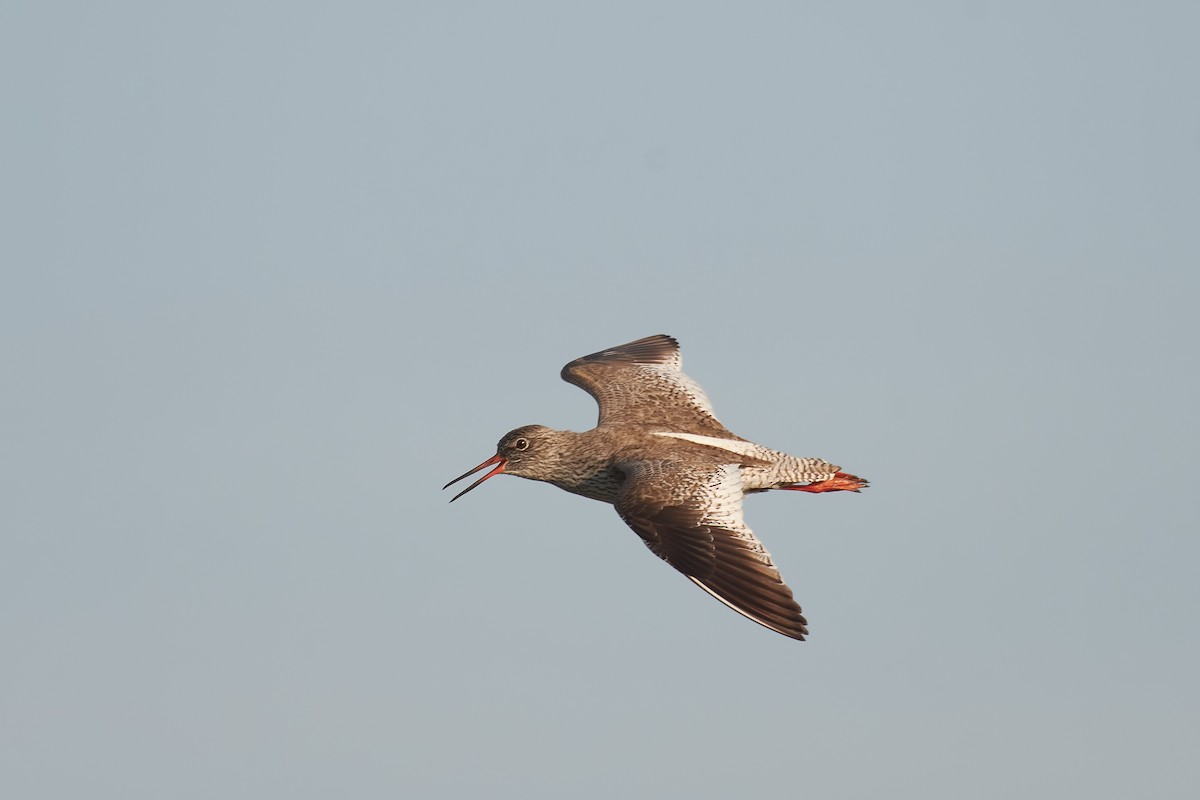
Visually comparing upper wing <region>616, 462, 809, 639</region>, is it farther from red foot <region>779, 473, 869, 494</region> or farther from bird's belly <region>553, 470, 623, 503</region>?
red foot <region>779, 473, 869, 494</region>

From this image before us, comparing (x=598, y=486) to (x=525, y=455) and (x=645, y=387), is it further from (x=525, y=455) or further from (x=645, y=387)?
(x=645, y=387)

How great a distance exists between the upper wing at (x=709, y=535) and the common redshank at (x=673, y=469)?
0.01m

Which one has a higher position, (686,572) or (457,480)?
(457,480)

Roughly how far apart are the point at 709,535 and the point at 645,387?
630 centimetres

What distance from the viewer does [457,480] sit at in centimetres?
2172

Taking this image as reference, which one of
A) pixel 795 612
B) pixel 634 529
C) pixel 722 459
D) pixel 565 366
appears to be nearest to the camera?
pixel 795 612

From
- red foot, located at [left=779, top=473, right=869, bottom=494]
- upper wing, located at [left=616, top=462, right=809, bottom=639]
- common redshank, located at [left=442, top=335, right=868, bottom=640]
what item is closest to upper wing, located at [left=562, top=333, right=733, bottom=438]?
common redshank, located at [left=442, top=335, right=868, bottom=640]

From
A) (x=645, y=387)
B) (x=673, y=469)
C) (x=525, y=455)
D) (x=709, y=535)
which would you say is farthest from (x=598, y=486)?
(x=709, y=535)

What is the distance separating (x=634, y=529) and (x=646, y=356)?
7.44m

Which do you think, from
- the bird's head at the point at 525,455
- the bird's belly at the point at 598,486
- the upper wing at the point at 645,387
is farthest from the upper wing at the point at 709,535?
the upper wing at the point at 645,387

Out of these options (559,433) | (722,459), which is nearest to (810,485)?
(722,459)

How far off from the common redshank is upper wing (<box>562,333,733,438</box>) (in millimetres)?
21

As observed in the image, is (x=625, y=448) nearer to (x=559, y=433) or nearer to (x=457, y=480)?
(x=559, y=433)

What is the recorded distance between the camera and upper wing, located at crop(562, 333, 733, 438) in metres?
22.4
